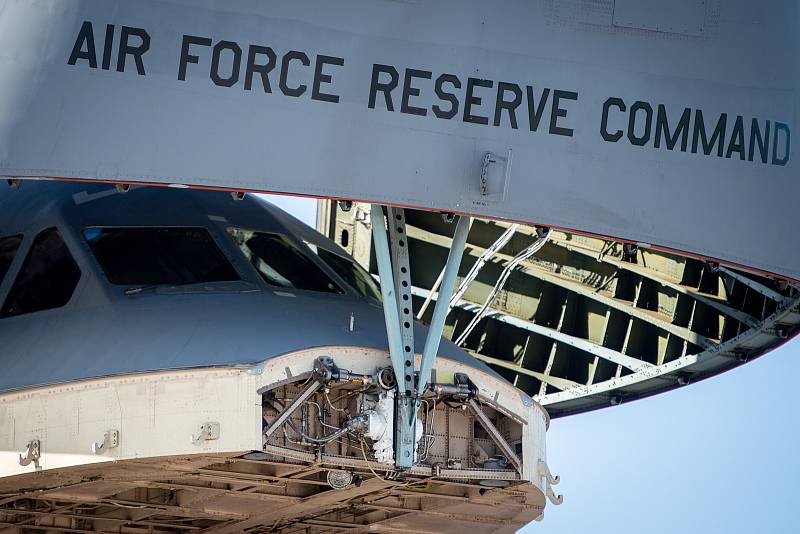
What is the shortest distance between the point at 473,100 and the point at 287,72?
2098mm

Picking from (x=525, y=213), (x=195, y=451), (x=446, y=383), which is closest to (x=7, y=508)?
(x=195, y=451)

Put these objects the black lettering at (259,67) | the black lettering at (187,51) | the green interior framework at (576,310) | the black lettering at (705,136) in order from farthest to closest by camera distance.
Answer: the green interior framework at (576,310), the black lettering at (705,136), the black lettering at (259,67), the black lettering at (187,51)

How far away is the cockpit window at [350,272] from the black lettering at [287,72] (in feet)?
11.9

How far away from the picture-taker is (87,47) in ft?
54.0

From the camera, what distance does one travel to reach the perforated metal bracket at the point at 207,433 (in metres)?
16.0

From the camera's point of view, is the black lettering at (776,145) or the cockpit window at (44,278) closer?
the black lettering at (776,145)

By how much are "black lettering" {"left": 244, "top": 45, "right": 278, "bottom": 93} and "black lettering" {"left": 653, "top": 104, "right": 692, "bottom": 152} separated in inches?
174

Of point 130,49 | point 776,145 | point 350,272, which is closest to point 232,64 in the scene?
point 130,49

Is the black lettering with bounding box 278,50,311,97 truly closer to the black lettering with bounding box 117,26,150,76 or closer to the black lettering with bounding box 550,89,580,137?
the black lettering with bounding box 117,26,150,76

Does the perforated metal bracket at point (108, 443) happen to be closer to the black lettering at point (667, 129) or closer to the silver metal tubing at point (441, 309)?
the silver metal tubing at point (441, 309)

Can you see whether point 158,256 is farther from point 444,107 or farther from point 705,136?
point 705,136

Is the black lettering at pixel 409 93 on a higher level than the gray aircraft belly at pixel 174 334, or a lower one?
higher

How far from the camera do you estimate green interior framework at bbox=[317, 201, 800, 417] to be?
23.0 m

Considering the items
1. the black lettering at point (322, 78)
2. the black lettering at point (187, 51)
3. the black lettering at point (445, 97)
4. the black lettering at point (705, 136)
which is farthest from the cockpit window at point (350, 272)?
the black lettering at point (705, 136)
